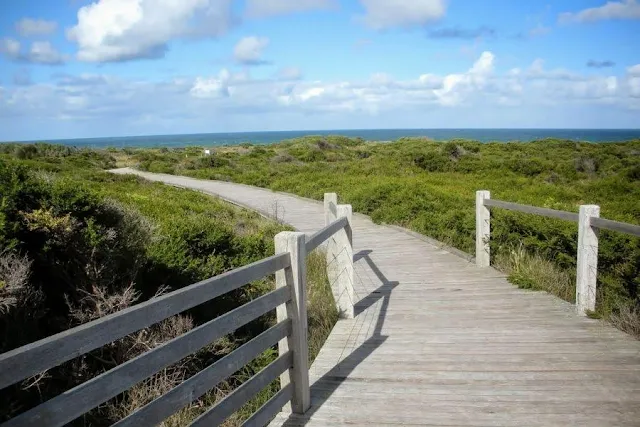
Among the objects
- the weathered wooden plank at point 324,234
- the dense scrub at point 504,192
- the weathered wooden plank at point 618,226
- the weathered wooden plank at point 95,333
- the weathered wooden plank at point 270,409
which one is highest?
the weathered wooden plank at point 95,333

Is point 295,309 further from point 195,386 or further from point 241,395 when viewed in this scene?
point 195,386

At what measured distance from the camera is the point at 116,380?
2.18 metres

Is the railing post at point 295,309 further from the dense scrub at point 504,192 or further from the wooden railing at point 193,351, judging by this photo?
the dense scrub at point 504,192

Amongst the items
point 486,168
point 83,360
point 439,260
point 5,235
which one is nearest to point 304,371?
point 83,360

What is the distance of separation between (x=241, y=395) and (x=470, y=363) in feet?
8.00

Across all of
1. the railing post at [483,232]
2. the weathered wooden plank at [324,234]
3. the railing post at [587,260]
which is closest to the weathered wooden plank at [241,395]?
the weathered wooden plank at [324,234]

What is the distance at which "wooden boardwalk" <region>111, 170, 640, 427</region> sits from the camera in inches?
154

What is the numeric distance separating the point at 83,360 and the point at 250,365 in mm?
1639

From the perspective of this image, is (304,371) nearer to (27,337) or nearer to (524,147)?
(27,337)

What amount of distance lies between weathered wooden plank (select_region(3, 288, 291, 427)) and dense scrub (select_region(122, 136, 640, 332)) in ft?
15.3

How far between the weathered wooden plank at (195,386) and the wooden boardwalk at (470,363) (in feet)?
2.56

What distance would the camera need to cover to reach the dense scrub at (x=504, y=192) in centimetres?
821

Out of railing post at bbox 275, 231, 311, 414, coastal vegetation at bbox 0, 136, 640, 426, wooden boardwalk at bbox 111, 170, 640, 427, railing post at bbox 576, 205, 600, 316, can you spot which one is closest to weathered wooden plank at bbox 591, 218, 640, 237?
railing post at bbox 576, 205, 600, 316

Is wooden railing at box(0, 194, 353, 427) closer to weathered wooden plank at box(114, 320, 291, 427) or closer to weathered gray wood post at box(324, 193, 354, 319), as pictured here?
weathered wooden plank at box(114, 320, 291, 427)
